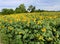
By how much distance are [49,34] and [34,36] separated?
0.65m

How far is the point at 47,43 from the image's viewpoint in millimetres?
7742

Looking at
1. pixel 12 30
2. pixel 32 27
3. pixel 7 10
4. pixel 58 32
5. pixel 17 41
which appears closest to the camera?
pixel 58 32

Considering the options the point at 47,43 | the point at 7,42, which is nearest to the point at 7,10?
the point at 7,42

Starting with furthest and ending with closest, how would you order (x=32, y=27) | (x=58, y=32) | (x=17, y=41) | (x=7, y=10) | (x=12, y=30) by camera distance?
(x=7, y=10)
(x=12, y=30)
(x=17, y=41)
(x=32, y=27)
(x=58, y=32)

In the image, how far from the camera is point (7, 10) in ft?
152

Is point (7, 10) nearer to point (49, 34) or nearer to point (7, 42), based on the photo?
point (7, 42)

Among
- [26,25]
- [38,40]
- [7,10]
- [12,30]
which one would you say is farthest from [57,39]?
[7,10]

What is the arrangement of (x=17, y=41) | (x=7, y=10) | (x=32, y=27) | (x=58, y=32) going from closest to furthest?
(x=58, y=32)
(x=32, y=27)
(x=17, y=41)
(x=7, y=10)

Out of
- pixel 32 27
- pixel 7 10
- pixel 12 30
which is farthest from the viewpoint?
pixel 7 10

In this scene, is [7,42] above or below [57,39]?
below

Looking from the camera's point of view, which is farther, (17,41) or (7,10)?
(7,10)

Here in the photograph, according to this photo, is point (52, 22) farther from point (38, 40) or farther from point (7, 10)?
point (7, 10)

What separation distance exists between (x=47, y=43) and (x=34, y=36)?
20.5 inches

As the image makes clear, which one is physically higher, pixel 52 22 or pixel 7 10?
pixel 52 22
